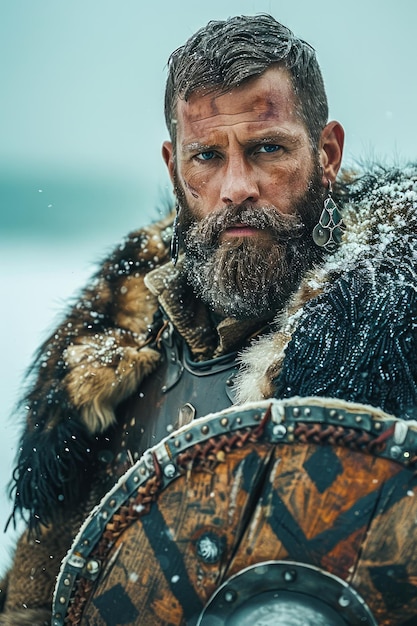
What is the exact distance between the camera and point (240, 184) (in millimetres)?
1969

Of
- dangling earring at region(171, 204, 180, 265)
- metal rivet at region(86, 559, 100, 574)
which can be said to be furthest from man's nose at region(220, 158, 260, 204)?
metal rivet at region(86, 559, 100, 574)

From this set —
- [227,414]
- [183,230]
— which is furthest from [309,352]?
[183,230]

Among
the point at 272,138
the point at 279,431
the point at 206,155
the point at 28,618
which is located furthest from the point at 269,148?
the point at 28,618

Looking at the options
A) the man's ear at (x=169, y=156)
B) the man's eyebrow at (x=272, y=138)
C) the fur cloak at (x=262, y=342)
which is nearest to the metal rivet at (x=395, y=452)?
the fur cloak at (x=262, y=342)

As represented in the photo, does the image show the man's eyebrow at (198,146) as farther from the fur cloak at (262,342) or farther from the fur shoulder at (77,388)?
the fur shoulder at (77,388)

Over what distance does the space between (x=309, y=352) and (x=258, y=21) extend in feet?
2.89

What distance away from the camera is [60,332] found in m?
2.44

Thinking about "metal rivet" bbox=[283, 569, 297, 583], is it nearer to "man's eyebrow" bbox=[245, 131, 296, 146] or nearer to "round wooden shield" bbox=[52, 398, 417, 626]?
"round wooden shield" bbox=[52, 398, 417, 626]

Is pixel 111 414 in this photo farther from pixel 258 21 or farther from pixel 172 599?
pixel 258 21

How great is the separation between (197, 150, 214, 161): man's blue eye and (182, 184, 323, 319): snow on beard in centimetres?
14

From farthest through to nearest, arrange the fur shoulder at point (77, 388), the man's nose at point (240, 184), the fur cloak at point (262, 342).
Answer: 1. the fur shoulder at point (77, 388)
2. the man's nose at point (240, 184)
3. the fur cloak at point (262, 342)

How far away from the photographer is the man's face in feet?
6.51

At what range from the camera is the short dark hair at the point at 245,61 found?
1.98 meters

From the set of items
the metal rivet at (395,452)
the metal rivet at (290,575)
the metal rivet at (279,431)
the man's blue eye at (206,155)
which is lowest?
the metal rivet at (290,575)
